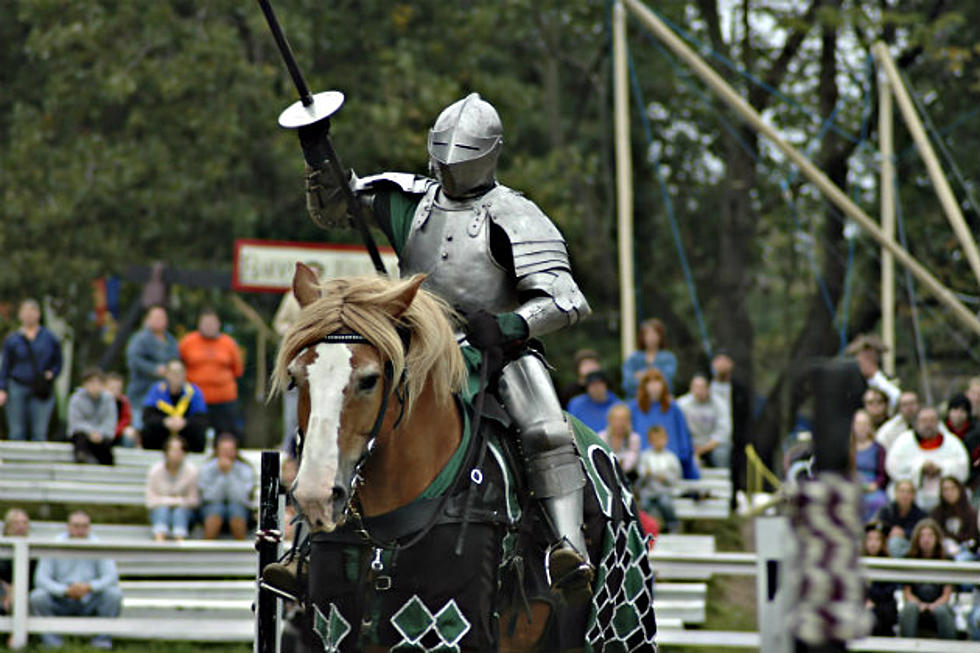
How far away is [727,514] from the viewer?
15.5 m

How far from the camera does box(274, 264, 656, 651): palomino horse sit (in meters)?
5.79

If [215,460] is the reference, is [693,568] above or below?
below

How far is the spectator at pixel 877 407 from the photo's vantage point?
14.9 m

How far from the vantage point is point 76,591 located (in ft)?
40.0

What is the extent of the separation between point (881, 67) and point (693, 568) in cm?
1103

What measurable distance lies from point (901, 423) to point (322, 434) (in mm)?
9793

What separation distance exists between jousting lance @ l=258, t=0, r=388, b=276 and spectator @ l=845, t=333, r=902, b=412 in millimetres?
8934

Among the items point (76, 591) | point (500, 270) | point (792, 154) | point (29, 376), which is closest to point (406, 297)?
point (500, 270)

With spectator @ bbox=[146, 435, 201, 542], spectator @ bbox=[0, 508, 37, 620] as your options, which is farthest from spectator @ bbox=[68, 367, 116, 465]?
spectator @ bbox=[0, 508, 37, 620]

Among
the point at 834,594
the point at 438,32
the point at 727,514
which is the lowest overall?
the point at 834,594

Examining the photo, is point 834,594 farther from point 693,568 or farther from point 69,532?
point 69,532

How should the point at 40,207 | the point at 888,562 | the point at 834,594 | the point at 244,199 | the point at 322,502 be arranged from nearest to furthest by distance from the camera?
the point at 834,594 < the point at 322,502 < the point at 888,562 < the point at 40,207 < the point at 244,199

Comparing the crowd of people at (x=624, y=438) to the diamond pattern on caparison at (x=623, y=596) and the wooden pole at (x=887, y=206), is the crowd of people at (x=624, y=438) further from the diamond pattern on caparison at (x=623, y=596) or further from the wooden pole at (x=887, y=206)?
the diamond pattern on caparison at (x=623, y=596)

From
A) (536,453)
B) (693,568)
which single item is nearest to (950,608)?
(693,568)
